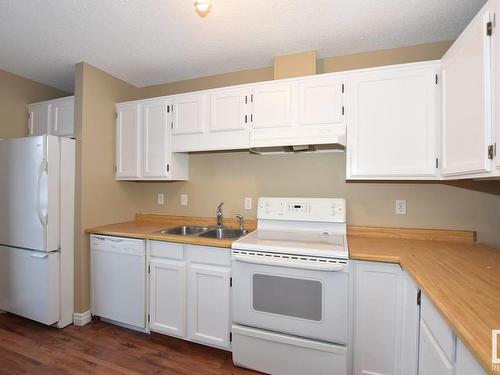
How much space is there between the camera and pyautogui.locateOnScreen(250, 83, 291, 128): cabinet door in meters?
2.06

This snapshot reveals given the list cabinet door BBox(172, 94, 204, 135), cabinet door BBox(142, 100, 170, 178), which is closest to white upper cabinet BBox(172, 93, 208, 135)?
cabinet door BBox(172, 94, 204, 135)

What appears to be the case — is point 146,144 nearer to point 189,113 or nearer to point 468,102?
point 189,113

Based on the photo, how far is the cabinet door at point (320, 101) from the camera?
193 centimetres

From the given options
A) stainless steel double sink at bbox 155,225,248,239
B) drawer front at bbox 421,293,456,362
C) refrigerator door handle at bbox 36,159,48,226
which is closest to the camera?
drawer front at bbox 421,293,456,362

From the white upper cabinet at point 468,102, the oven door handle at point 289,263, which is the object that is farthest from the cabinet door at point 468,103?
the oven door handle at point 289,263

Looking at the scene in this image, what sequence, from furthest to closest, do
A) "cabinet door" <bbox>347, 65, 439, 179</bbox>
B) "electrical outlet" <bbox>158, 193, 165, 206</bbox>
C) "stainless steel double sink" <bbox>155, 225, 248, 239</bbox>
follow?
"electrical outlet" <bbox>158, 193, 165, 206</bbox>
"stainless steel double sink" <bbox>155, 225, 248, 239</bbox>
"cabinet door" <bbox>347, 65, 439, 179</bbox>

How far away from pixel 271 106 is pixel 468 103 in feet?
4.12

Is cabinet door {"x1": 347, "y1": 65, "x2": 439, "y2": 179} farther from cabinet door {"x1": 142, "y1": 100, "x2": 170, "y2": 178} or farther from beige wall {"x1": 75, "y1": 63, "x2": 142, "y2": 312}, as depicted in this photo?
beige wall {"x1": 75, "y1": 63, "x2": 142, "y2": 312}

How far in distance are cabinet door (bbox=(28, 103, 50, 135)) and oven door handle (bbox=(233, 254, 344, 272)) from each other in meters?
2.53

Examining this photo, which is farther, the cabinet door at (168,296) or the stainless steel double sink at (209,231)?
the stainless steel double sink at (209,231)

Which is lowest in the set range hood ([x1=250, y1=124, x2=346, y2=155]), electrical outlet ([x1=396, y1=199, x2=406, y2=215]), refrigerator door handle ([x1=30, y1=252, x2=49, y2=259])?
refrigerator door handle ([x1=30, y1=252, x2=49, y2=259])

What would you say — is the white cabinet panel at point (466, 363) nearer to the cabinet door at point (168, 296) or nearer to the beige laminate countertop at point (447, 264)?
the beige laminate countertop at point (447, 264)

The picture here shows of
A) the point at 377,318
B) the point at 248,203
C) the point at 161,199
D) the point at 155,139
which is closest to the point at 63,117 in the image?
the point at 155,139

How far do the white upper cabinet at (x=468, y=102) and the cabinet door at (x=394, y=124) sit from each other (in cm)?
11
